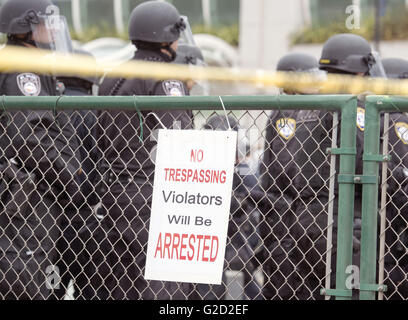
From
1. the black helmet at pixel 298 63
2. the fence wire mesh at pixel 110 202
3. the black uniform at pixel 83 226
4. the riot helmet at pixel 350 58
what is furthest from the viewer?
the black helmet at pixel 298 63

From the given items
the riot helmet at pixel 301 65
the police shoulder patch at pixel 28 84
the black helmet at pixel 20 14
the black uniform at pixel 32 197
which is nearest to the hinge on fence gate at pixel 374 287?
the black uniform at pixel 32 197

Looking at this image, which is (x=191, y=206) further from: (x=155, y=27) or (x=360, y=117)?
(x=155, y=27)

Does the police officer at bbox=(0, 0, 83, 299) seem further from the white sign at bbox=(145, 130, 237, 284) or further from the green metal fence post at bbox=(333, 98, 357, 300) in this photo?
the green metal fence post at bbox=(333, 98, 357, 300)

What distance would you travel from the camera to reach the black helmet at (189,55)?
605 centimetres

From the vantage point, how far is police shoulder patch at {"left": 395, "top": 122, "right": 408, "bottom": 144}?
4469mm

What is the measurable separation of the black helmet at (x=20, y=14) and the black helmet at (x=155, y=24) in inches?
24.0

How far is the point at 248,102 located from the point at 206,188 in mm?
420

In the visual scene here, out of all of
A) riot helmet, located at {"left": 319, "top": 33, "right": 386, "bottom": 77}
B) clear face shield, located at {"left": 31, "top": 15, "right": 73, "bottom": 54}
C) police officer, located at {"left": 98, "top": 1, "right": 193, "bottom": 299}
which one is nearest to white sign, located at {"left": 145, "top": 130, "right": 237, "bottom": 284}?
police officer, located at {"left": 98, "top": 1, "right": 193, "bottom": 299}

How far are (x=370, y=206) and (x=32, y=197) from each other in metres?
1.97

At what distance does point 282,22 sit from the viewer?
58.9ft

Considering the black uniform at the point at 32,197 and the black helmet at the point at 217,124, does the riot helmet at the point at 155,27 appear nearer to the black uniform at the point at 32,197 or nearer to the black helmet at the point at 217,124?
the black uniform at the point at 32,197

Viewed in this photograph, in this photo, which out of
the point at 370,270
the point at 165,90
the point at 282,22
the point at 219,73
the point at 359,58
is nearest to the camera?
the point at 370,270
